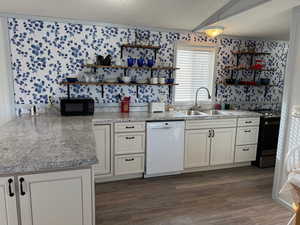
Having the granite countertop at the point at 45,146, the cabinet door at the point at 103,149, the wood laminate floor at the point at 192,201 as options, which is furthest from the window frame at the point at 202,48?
the granite countertop at the point at 45,146

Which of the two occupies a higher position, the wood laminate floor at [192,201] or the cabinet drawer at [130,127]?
the cabinet drawer at [130,127]

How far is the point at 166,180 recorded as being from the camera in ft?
10.3

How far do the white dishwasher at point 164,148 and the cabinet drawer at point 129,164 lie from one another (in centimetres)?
10

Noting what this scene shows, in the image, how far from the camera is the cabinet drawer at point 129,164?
120 inches

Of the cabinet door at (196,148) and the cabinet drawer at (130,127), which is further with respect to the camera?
the cabinet door at (196,148)

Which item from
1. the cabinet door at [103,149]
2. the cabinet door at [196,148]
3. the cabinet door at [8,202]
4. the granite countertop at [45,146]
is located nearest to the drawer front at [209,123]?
the cabinet door at [196,148]

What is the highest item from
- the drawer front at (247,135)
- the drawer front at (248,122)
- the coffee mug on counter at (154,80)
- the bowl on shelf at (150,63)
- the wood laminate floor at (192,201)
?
the bowl on shelf at (150,63)

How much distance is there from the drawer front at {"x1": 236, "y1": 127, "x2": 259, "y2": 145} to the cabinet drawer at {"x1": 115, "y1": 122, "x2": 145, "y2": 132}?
Answer: 5.43 feet

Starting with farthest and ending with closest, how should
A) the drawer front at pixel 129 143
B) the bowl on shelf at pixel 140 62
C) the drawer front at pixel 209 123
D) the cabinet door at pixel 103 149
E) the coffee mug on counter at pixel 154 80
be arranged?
the coffee mug on counter at pixel 154 80
the bowl on shelf at pixel 140 62
the drawer front at pixel 209 123
the drawer front at pixel 129 143
the cabinet door at pixel 103 149

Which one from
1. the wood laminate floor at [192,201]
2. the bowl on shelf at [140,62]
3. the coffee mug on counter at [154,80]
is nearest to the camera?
the wood laminate floor at [192,201]

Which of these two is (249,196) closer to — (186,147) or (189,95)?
(186,147)

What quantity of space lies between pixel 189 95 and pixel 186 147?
3.64ft

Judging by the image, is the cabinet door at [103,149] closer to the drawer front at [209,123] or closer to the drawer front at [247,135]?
the drawer front at [209,123]

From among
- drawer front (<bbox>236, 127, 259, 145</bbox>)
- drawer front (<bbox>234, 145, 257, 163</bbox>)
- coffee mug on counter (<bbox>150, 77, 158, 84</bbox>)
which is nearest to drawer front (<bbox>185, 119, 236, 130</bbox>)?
drawer front (<bbox>236, 127, 259, 145</bbox>)
